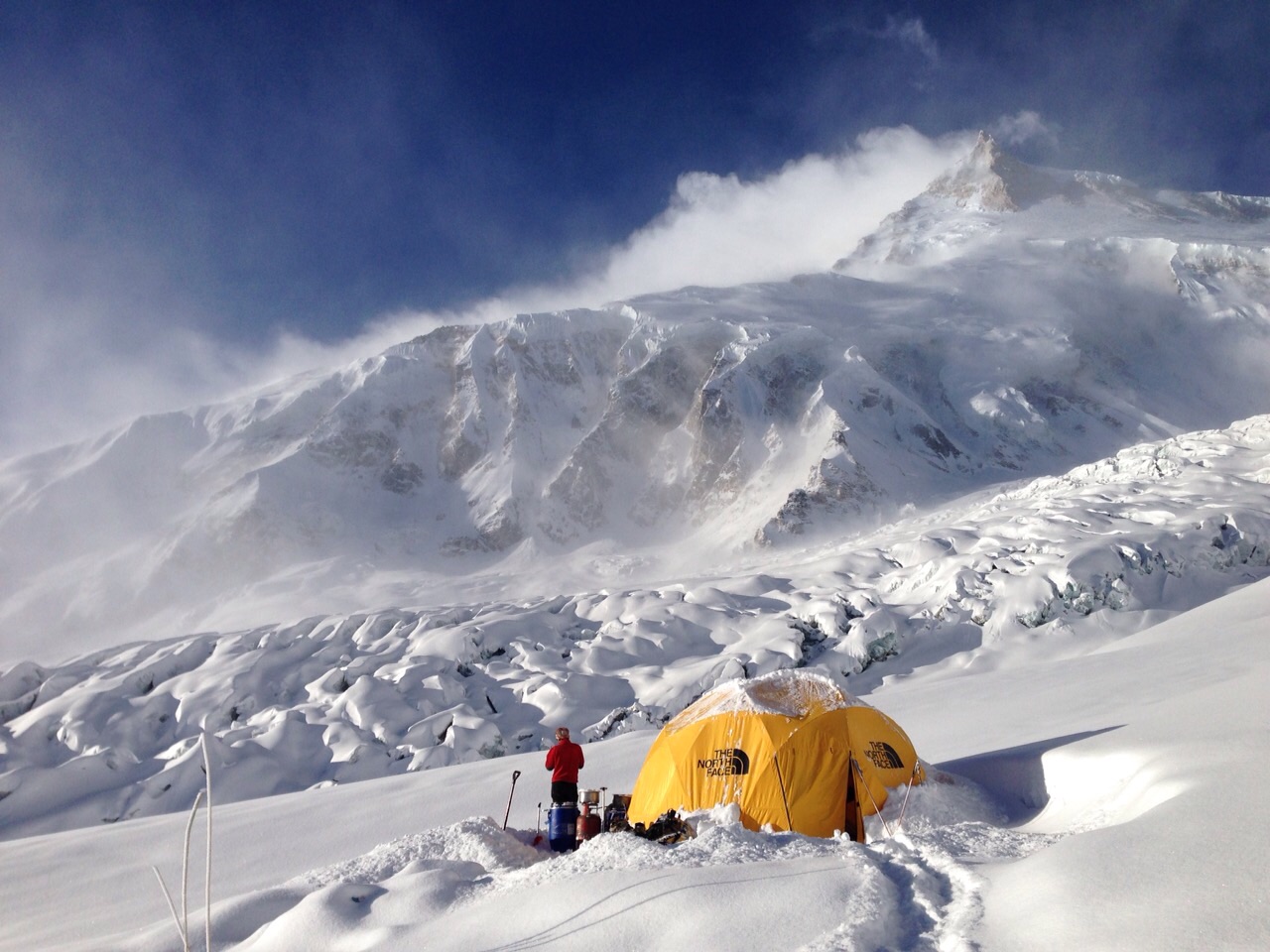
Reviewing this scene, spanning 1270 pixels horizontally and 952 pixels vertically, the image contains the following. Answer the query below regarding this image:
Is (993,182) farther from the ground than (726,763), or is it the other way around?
(993,182)

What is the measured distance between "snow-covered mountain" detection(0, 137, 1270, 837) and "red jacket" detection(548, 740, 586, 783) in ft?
32.8

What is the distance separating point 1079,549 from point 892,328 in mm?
70971

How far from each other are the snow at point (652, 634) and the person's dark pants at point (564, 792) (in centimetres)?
54

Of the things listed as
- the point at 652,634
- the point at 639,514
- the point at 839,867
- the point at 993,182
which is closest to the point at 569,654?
the point at 652,634

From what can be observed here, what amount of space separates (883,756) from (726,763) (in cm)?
164

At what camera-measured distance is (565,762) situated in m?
7.66

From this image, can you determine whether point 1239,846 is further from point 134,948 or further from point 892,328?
point 892,328

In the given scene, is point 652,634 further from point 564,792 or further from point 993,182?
point 993,182

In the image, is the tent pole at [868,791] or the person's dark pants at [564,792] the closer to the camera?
the tent pole at [868,791]

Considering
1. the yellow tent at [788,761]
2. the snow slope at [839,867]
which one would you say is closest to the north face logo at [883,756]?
the yellow tent at [788,761]

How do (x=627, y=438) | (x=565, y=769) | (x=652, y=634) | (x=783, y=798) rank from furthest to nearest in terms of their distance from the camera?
1. (x=627, y=438)
2. (x=652, y=634)
3. (x=565, y=769)
4. (x=783, y=798)

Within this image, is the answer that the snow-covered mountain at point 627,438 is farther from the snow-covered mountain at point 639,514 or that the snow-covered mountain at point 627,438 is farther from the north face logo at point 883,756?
the north face logo at point 883,756

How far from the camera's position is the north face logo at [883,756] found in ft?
24.9

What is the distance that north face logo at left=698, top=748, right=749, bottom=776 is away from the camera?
7.56 m
